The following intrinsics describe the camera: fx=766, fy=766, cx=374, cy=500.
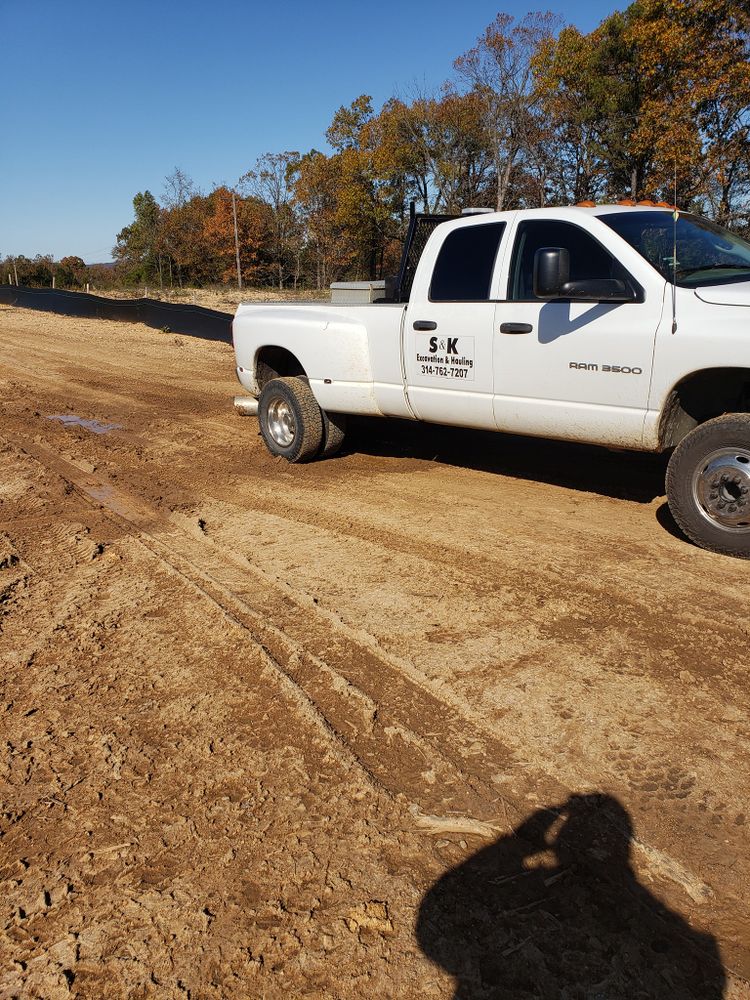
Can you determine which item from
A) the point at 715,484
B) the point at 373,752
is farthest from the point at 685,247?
the point at 373,752

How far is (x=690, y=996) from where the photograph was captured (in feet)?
6.36

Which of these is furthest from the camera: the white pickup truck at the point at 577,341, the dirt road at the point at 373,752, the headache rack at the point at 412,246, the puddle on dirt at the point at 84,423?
the puddle on dirt at the point at 84,423

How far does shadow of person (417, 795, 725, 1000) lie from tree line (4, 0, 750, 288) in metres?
5.66

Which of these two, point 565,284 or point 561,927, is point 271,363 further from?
point 561,927

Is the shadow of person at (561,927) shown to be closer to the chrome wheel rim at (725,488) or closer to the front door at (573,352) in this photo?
the chrome wheel rim at (725,488)

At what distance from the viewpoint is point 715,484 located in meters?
4.53

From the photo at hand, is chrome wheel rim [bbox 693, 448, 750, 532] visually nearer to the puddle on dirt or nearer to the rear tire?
the rear tire

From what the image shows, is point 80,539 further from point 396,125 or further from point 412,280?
point 396,125

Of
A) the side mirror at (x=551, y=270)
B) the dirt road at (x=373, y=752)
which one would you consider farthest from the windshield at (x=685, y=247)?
the dirt road at (x=373, y=752)

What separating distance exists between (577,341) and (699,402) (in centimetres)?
86

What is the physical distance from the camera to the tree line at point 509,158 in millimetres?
25766

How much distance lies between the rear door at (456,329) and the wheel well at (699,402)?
1.29 metres

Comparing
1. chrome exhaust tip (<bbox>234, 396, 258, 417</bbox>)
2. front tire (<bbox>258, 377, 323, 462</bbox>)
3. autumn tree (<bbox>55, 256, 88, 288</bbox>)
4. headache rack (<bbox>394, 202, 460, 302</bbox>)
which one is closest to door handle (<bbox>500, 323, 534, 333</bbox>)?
headache rack (<bbox>394, 202, 460, 302</bbox>)

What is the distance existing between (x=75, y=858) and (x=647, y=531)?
3.96 metres
